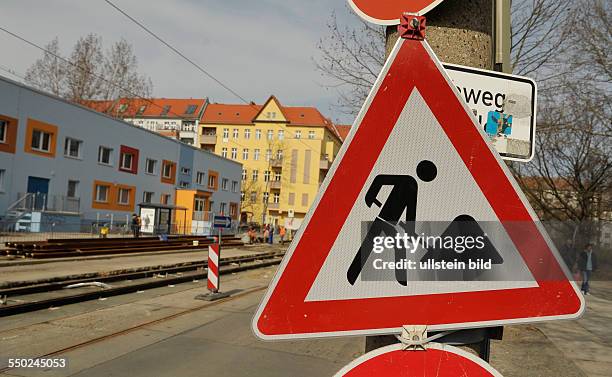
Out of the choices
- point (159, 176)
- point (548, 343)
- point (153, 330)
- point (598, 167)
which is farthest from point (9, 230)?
point (598, 167)

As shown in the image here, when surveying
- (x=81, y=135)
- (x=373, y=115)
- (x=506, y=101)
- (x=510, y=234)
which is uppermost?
(x=81, y=135)

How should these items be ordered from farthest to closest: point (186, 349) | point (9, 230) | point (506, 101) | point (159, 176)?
point (159, 176) < point (9, 230) < point (186, 349) < point (506, 101)

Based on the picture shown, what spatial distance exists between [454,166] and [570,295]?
1.76 feet

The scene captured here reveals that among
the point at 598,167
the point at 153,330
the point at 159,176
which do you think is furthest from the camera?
the point at 159,176

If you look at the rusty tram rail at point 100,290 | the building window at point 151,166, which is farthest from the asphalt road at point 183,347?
the building window at point 151,166

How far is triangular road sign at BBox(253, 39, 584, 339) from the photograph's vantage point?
154cm

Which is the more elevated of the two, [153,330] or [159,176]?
[159,176]

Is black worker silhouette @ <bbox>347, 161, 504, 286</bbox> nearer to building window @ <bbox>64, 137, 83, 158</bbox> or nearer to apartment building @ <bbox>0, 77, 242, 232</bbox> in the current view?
apartment building @ <bbox>0, 77, 242, 232</bbox>

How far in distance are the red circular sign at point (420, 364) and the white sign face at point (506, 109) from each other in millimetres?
990

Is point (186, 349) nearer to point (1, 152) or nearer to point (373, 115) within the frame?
point (373, 115)

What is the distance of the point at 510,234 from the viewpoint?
5.17 ft

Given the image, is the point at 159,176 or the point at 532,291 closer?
the point at 532,291

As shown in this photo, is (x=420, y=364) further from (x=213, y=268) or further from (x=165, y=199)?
(x=165, y=199)

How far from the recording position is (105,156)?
35.7 metres
